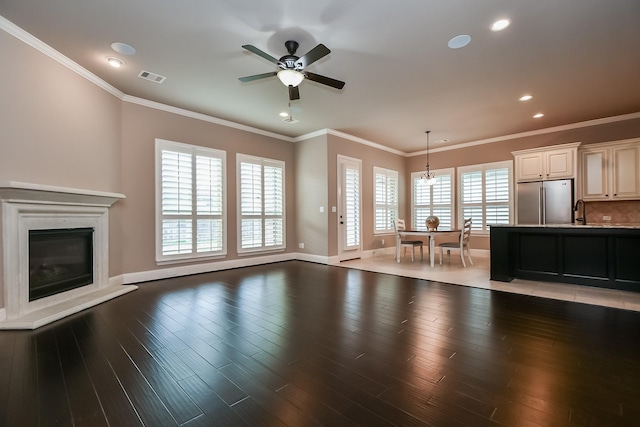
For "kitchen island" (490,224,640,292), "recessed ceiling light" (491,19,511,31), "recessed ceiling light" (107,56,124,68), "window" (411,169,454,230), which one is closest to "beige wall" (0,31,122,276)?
"recessed ceiling light" (107,56,124,68)

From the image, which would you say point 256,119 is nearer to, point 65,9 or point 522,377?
point 65,9

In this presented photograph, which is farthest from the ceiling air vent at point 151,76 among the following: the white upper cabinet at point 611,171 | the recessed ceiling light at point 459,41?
the white upper cabinet at point 611,171

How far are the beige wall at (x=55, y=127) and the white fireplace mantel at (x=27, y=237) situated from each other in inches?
8.5

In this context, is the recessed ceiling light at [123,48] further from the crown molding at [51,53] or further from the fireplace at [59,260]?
the fireplace at [59,260]

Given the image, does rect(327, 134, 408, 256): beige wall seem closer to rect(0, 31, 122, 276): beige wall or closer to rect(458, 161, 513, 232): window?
rect(458, 161, 513, 232): window

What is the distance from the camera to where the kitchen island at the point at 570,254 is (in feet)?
12.2

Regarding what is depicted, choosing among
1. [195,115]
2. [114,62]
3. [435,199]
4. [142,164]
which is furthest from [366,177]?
[114,62]

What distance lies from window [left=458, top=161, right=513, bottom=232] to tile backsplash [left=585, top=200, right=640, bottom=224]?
137cm

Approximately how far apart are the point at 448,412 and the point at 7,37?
491 centimetres

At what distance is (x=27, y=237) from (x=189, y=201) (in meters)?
2.25

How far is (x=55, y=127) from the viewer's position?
11.0ft

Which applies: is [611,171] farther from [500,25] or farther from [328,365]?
[328,365]

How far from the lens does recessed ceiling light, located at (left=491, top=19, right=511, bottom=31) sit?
9.03 ft

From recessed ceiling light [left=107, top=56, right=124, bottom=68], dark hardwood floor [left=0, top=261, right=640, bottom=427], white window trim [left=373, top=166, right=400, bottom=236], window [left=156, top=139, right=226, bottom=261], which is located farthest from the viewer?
white window trim [left=373, top=166, right=400, bottom=236]
